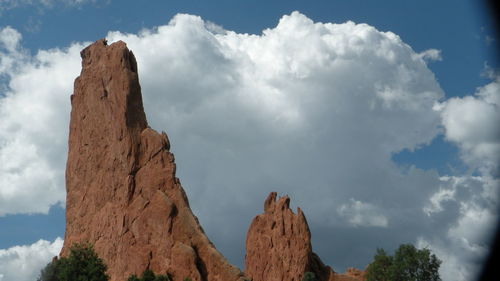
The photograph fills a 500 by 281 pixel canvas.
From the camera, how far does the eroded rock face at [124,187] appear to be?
84.9 meters

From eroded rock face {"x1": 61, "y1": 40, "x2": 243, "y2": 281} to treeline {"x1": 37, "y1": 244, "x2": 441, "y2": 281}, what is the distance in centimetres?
491

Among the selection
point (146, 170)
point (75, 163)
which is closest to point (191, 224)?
point (146, 170)

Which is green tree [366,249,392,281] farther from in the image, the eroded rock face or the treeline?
the eroded rock face

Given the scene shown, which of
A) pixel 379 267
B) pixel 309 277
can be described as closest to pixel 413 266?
pixel 379 267

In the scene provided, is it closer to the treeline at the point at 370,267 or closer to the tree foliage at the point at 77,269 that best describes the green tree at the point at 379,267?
the treeline at the point at 370,267

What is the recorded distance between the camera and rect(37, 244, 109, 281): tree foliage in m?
65.7

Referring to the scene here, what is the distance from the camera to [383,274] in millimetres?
82688

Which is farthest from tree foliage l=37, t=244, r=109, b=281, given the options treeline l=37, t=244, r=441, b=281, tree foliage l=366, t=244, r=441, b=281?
tree foliage l=366, t=244, r=441, b=281

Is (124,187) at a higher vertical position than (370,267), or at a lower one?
higher

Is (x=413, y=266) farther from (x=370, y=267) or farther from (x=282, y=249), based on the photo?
(x=282, y=249)

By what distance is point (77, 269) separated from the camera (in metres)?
66.9

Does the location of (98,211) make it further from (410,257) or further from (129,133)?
(410,257)

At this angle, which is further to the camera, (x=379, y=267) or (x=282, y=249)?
(x=282, y=249)

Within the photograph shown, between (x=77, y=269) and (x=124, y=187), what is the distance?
24877 mm
